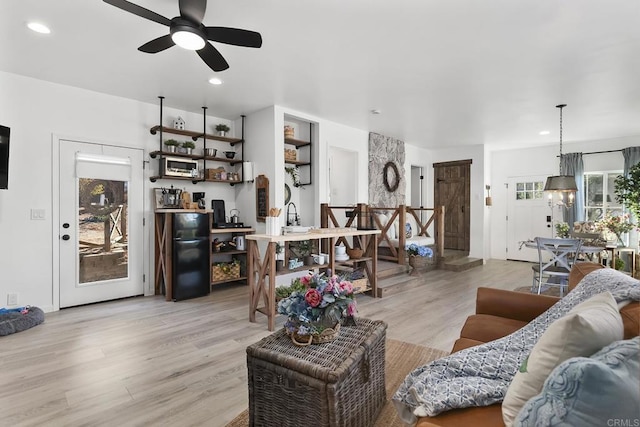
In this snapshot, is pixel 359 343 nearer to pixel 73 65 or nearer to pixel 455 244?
pixel 73 65

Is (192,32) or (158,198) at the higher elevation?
(192,32)

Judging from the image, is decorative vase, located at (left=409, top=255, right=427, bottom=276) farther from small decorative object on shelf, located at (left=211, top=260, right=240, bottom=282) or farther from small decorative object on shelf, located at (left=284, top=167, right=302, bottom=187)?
small decorative object on shelf, located at (left=211, top=260, right=240, bottom=282)

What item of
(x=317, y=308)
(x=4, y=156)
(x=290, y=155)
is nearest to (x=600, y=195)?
(x=290, y=155)

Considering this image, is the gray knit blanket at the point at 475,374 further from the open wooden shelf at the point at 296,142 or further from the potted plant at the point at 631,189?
the potted plant at the point at 631,189

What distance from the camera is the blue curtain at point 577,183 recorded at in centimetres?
688

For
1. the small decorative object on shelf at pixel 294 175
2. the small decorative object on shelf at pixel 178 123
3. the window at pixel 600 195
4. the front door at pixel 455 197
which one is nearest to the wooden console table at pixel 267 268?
the small decorative object on shelf at pixel 294 175

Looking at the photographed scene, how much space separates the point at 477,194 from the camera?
7.75 m

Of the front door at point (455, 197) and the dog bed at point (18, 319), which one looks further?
the front door at point (455, 197)

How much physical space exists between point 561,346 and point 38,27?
399 centimetres

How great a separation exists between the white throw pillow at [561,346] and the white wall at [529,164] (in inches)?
296

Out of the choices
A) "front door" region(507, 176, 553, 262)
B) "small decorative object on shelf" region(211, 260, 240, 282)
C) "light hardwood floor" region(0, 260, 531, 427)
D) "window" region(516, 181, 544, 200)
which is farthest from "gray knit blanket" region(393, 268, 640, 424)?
"window" region(516, 181, 544, 200)

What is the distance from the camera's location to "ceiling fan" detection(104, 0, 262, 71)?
219cm

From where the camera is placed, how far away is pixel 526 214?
7.75 m
